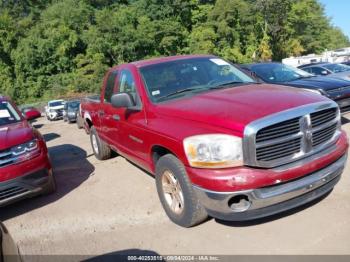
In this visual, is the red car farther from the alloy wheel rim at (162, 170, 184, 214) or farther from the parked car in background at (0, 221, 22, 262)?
the parked car in background at (0, 221, 22, 262)

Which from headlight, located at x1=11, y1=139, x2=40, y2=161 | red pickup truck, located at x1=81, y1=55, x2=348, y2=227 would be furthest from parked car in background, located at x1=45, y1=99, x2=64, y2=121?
red pickup truck, located at x1=81, y1=55, x2=348, y2=227

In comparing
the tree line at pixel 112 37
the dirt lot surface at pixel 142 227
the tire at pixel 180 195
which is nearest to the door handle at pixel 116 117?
the dirt lot surface at pixel 142 227

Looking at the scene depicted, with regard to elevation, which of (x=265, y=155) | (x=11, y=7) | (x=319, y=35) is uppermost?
(x=11, y=7)

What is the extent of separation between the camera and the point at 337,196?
4578mm

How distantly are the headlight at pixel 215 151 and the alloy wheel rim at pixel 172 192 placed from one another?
54cm

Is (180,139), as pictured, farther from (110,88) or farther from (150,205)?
(110,88)

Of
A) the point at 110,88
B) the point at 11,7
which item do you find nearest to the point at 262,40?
the point at 11,7

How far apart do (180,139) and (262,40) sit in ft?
188

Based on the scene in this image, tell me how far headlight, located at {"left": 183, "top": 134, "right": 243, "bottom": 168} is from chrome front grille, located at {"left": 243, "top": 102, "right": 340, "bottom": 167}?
0.30 feet

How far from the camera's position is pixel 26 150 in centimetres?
545

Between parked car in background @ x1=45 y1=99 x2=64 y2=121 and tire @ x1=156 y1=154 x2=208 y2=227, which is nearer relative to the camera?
tire @ x1=156 y1=154 x2=208 y2=227

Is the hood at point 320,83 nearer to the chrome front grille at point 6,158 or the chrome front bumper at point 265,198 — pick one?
the chrome front bumper at point 265,198

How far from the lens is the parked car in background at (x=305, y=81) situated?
25.6 ft

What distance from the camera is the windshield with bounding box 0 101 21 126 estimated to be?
637 centimetres
